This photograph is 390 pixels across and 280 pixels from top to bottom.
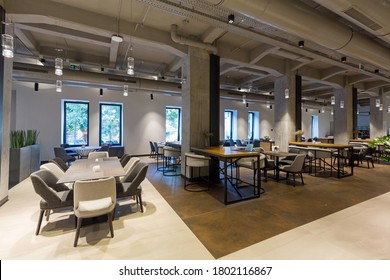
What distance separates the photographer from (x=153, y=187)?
4496 mm

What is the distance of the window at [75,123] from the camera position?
27.3 ft

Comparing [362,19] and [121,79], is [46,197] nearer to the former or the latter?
[121,79]

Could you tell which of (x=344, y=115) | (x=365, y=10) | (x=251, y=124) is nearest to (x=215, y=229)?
(x=365, y=10)

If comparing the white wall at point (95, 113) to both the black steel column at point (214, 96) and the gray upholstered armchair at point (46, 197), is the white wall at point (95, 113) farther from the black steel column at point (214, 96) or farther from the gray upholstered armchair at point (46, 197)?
the gray upholstered armchair at point (46, 197)

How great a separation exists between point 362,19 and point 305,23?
0.97 meters

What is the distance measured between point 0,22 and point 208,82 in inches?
166

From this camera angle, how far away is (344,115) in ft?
28.4

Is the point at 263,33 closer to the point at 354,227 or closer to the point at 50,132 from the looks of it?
the point at 354,227

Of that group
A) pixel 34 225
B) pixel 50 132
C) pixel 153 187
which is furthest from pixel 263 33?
pixel 50 132

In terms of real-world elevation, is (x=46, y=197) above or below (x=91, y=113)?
below

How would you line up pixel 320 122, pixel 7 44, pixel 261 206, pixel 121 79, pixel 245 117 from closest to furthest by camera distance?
pixel 7 44
pixel 261 206
pixel 121 79
pixel 245 117
pixel 320 122

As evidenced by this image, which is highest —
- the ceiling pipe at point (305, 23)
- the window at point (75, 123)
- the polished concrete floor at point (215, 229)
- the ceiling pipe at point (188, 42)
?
the ceiling pipe at point (188, 42)

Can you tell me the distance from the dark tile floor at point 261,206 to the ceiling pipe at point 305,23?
9.68ft

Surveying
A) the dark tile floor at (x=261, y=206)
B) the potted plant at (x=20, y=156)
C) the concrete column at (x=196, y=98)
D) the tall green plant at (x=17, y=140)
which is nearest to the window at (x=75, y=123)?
the potted plant at (x=20, y=156)
